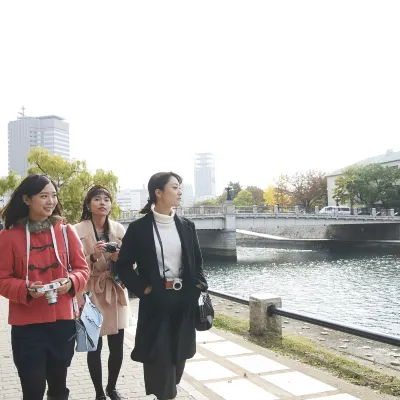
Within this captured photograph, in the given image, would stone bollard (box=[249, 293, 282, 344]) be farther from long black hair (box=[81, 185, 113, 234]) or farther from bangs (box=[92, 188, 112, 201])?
bangs (box=[92, 188, 112, 201])

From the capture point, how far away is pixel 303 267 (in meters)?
30.6

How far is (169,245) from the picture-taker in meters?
3.51

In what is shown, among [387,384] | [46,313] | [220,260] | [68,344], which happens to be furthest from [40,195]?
[220,260]

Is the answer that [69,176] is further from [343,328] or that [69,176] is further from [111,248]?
[111,248]

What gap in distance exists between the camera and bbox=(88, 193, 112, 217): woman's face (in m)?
4.29

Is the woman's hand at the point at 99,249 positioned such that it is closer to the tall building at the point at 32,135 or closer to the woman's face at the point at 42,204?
the woman's face at the point at 42,204

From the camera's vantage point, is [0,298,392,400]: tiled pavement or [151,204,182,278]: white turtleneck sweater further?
[0,298,392,400]: tiled pavement

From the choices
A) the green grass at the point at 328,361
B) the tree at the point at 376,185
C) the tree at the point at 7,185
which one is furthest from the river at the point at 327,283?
the tree at the point at 376,185

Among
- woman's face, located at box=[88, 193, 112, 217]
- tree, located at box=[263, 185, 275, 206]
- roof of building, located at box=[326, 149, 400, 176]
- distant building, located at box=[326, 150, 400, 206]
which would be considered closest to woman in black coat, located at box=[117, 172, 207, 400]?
woman's face, located at box=[88, 193, 112, 217]

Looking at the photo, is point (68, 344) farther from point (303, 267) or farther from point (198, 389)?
point (303, 267)

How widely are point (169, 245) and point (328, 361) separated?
2.94m

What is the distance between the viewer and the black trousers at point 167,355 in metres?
3.38

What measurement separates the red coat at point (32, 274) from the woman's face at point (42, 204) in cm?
12

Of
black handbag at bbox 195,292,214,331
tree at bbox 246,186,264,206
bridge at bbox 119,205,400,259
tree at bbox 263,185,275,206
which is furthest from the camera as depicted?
tree at bbox 246,186,264,206
